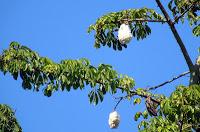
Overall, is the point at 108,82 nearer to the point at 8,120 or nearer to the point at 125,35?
the point at 125,35

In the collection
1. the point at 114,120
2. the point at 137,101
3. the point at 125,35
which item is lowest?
the point at 114,120

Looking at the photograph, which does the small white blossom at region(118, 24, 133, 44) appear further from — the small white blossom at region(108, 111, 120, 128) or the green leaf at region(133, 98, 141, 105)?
the small white blossom at region(108, 111, 120, 128)

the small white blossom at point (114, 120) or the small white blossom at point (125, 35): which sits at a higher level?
the small white blossom at point (125, 35)

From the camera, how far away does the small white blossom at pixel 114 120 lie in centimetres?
584

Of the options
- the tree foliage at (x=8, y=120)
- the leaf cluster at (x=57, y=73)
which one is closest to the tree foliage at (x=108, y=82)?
the leaf cluster at (x=57, y=73)

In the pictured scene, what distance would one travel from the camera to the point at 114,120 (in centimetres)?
583

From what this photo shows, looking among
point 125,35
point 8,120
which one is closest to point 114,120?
point 125,35

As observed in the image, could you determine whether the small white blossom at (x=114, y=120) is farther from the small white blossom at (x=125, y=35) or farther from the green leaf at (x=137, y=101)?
the small white blossom at (x=125, y=35)

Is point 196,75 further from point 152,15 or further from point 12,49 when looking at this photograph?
point 12,49

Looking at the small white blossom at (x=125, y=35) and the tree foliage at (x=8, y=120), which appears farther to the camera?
the tree foliage at (x=8, y=120)

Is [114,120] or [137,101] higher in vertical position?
[137,101]

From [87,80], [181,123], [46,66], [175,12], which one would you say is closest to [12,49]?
[46,66]

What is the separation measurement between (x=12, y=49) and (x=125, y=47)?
5.23 feet

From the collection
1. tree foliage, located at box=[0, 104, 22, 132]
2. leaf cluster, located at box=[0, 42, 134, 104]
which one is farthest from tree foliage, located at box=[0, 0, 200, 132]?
tree foliage, located at box=[0, 104, 22, 132]
